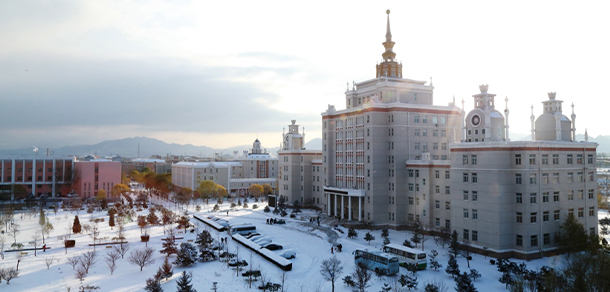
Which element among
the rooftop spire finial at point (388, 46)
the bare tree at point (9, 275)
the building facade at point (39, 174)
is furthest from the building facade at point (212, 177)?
the bare tree at point (9, 275)

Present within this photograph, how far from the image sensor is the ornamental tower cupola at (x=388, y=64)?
55125mm

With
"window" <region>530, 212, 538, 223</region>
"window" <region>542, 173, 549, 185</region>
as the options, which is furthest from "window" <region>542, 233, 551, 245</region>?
"window" <region>542, 173, 549, 185</region>

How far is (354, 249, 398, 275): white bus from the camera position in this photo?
29156 mm

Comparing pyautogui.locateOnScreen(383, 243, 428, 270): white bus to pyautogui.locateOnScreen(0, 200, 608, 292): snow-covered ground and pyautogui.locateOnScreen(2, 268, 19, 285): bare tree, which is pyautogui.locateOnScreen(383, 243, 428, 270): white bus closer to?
pyautogui.locateOnScreen(0, 200, 608, 292): snow-covered ground

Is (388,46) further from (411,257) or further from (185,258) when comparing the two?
(185,258)

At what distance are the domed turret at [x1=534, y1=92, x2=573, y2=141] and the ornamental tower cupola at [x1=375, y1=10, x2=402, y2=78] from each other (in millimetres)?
19756

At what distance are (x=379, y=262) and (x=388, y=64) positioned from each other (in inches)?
1305

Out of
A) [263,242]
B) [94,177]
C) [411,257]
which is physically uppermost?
[94,177]

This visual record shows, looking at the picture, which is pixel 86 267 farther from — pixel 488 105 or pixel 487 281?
pixel 488 105

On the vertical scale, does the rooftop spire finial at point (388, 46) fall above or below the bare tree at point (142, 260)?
above

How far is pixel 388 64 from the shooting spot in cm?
5516

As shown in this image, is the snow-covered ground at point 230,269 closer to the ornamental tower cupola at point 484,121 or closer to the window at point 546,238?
the window at point 546,238

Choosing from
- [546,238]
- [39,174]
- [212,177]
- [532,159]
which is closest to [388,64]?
[532,159]

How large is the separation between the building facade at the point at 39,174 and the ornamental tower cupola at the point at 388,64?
7157 cm
